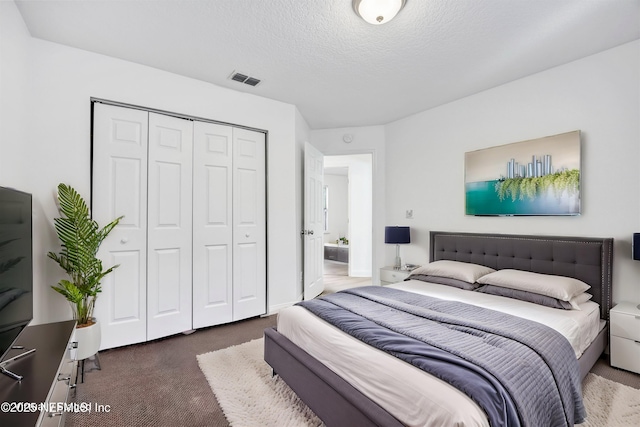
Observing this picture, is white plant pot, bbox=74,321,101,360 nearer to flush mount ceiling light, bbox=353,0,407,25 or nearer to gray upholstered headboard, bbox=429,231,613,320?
flush mount ceiling light, bbox=353,0,407,25

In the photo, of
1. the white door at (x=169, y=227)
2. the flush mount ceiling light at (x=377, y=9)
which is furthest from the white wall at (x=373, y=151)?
the flush mount ceiling light at (x=377, y=9)

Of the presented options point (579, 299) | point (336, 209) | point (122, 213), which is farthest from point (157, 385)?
point (336, 209)

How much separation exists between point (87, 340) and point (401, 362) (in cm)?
226

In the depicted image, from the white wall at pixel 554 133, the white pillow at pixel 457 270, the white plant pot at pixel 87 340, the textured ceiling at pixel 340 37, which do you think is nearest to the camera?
the textured ceiling at pixel 340 37

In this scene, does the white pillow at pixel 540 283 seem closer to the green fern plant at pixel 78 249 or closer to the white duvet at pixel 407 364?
the white duvet at pixel 407 364

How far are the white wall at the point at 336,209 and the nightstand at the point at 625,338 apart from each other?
6503mm

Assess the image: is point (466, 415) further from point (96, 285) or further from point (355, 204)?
point (355, 204)

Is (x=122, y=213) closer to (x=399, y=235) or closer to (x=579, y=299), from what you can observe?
(x=399, y=235)

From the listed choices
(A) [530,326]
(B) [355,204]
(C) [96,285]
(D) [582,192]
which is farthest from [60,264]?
(B) [355,204]

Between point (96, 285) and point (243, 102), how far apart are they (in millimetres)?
2347

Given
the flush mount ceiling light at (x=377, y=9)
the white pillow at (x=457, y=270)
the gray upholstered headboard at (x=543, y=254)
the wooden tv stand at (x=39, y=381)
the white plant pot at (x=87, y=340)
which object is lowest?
the white plant pot at (x=87, y=340)

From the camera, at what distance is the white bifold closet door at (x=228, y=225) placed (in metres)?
3.12

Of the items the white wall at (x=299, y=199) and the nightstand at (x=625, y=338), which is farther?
the white wall at (x=299, y=199)

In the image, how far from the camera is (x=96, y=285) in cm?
236
